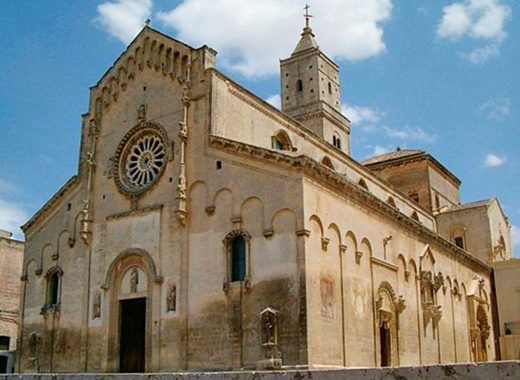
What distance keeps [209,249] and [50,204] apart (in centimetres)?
1050

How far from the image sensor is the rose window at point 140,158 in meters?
27.8

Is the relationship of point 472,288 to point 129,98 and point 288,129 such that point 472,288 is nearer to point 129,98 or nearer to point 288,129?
point 288,129

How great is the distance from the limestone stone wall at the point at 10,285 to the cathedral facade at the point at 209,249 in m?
10.00

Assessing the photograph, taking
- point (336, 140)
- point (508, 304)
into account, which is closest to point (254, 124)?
A: point (336, 140)

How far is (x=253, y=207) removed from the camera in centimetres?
2414

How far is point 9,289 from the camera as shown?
4153cm

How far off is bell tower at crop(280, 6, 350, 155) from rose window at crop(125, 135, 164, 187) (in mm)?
19365

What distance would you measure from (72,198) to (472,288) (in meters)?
24.0

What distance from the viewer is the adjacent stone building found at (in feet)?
129

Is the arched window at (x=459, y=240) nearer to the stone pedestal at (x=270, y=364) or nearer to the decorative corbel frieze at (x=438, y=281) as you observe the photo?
the decorative corbel frieze at (x=438, y=281)

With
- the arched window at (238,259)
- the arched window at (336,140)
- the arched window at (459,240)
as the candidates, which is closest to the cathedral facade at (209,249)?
the arched window at (238,259)

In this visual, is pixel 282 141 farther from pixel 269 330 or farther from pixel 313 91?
pixel 313 91

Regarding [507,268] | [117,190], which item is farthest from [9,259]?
[507,268]

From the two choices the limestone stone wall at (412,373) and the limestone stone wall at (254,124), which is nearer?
the limestone stone wall at (412,373)
